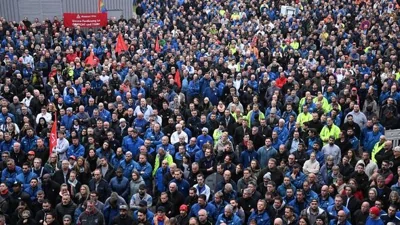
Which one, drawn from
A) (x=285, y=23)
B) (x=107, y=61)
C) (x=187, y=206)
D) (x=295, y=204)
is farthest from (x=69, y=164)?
(x=285, y=23)

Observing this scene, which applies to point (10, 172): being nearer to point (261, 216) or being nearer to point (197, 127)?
point (197, 127)

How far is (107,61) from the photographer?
65.2ft

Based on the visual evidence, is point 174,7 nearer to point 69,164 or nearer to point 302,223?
point 69,164

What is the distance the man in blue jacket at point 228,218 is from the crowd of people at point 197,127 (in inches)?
1.0

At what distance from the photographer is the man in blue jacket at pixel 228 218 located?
10891mm

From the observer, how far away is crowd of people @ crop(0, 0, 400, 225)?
Result: 1141 centimetres

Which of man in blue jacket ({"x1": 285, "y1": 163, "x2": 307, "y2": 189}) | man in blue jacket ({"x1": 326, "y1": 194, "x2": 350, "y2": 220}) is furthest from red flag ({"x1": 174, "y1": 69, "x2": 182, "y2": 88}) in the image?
man in blue jacket ({"x1": 326, "y1": 194, "x2": 350, "y2": 220})

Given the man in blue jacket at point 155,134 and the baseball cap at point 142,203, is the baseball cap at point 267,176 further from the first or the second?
the man in blue jacket at point 155,134

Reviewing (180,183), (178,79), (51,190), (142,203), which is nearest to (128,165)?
(180,183)

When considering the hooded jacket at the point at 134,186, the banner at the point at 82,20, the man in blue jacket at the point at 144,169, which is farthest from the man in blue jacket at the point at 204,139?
the banner at the point at 82,20

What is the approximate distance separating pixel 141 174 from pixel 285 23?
1592cm

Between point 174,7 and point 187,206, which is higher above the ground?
point 174,7

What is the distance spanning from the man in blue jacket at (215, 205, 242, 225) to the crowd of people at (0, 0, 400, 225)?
25mm

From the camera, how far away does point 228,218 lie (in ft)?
36.0
